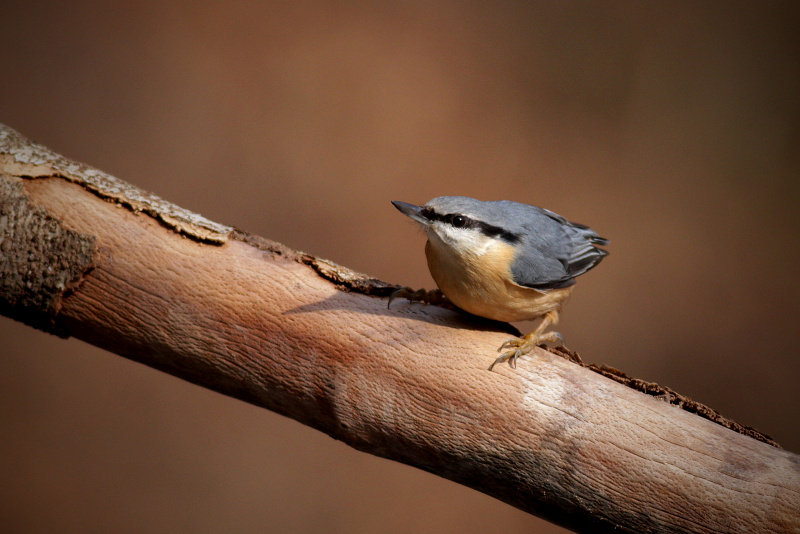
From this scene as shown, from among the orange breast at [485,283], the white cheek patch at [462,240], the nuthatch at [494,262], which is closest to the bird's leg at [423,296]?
the nuthatch at [494,262]

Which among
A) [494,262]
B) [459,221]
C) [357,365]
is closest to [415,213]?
[459,221]

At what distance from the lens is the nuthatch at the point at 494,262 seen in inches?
69.9

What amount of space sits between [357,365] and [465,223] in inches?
22.6

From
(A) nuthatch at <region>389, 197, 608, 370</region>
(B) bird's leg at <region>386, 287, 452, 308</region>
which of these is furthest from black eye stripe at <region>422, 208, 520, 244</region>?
(B) bird's leg at <region>386, 287, 452, 308</region>

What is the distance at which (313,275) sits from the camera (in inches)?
73.2

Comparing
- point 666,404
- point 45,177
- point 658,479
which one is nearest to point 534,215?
point 666,404

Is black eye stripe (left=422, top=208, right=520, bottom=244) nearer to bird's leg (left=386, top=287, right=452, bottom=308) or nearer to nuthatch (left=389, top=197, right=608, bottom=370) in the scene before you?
nuthatch (left=389, top=197, right=608, bottom=370)

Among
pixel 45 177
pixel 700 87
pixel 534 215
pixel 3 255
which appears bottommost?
pixel 3 255

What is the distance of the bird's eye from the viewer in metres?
1.79

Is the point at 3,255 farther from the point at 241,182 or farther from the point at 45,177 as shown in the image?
the point at 241,182

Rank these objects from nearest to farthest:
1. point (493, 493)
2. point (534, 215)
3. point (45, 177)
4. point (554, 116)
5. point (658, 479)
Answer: point (658, 479) < point (493, 493) < point (45, 177) < point (534, 215) < point (554, 116)

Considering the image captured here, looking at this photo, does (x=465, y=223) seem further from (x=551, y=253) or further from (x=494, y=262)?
(x=551, y=253)

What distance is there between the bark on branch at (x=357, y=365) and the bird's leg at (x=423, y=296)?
9cm

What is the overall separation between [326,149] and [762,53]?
278cm
